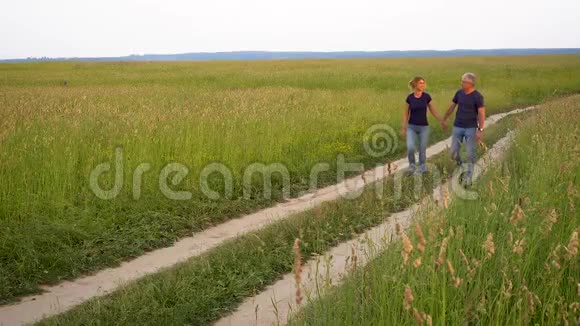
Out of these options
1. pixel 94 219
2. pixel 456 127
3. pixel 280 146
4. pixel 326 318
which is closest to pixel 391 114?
pixel 280 146

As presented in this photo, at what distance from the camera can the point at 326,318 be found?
13.8 ft

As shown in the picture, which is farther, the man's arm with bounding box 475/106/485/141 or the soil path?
the man's arm with bounding box 475/106/485/141

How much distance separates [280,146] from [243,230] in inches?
168

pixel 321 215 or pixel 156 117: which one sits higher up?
pixel 156 117

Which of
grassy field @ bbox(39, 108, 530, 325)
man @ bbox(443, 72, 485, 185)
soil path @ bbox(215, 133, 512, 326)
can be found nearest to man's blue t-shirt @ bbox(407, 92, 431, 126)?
man @ bbox(443, 72, 485, 185)

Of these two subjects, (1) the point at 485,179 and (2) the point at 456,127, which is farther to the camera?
(2) the point at 456,127

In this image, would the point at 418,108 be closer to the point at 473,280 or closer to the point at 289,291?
the point at 289,291

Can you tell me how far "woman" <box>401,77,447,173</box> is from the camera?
34.8ft

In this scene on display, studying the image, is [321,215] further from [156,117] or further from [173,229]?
[156,117]

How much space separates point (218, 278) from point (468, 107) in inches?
217

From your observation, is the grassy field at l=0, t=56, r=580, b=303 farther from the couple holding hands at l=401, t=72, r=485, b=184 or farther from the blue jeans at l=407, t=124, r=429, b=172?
the couple holding hands at l=401, t=72, r=485, b=184

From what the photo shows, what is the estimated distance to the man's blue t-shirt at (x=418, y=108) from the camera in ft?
34.9

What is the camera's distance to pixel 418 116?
10.8 m

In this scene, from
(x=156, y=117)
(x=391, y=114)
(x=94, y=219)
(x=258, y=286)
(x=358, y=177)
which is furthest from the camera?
(x=391, y=114)
